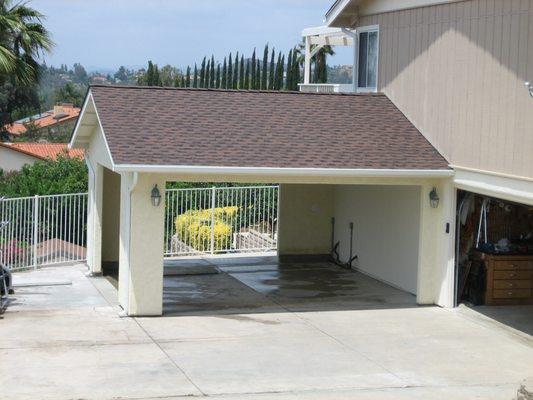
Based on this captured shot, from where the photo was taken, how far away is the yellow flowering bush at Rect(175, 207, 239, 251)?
21.8 metres

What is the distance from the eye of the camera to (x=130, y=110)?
15.9 m

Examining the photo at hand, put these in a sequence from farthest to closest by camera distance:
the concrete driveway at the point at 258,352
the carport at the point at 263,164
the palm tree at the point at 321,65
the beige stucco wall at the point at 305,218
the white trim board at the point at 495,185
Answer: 1. the palm tree at the point at 321,65
2. the beige stucco wall at the point at 305,218
3. the carport at the point at 263,164
4. the white trim board at the point at 495,185
5. the concrete driveway at the point at 258,352

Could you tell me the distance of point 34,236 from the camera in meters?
18.8

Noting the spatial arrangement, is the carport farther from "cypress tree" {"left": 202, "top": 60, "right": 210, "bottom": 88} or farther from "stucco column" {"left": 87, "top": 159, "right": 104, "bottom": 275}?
"cypress tree" {"left": 202, "top": 60, "right": 210, "bottom": 88}

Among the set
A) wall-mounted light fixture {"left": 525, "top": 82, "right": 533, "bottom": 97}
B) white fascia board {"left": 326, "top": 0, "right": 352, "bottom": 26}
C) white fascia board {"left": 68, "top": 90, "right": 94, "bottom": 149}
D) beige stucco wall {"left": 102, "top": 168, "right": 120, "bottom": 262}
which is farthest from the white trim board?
beige stucco wall {"left": 102, "top": 168, "right": 120, "bottom": 262}

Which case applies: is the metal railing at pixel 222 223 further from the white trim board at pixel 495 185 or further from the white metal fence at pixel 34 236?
the white trim board at pixel 495 185

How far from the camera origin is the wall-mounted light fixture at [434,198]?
52.7ft

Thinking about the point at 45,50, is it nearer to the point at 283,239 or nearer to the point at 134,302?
the point at 283,239

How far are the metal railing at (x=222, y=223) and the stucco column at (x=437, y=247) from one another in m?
6.28

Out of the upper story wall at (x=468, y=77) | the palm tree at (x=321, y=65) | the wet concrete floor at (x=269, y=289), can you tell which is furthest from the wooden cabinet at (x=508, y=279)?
the palm tree at (x=321, y=65)

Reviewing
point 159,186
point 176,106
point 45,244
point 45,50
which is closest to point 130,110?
point 176,106

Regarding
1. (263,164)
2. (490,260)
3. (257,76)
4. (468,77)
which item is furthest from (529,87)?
(257,76)

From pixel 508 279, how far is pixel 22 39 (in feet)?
45.9

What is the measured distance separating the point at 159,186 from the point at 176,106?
2.32m
